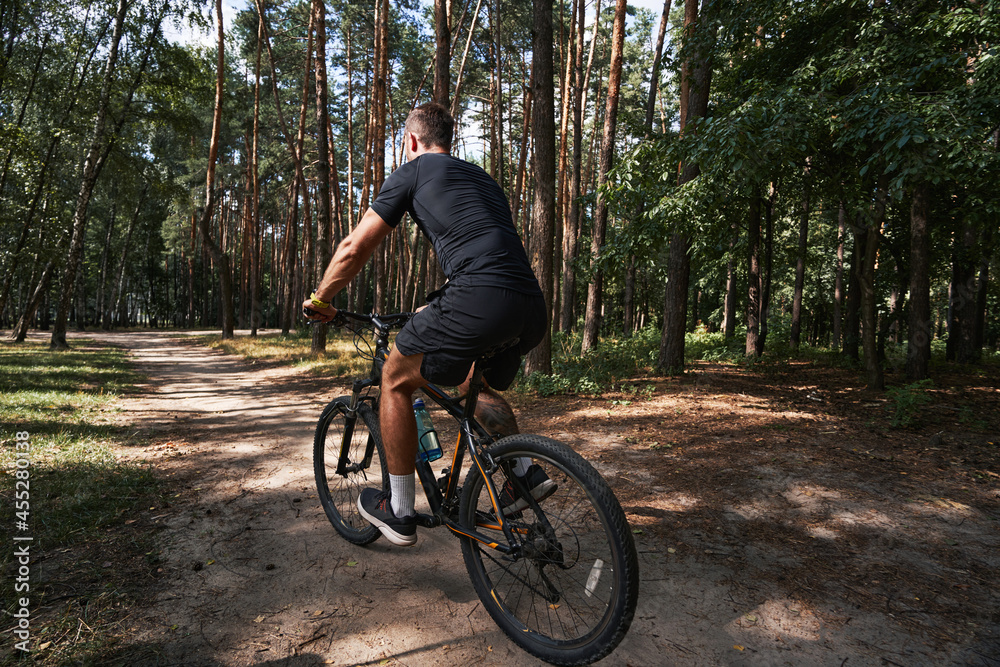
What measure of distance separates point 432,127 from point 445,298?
3.15 ft

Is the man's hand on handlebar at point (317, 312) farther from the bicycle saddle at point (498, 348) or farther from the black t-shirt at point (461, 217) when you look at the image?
the bicycle saddle at point (498, 348)

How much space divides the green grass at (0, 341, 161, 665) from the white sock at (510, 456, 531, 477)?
5.76ft

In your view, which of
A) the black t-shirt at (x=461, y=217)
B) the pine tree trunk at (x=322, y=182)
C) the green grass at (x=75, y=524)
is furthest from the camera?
the pine tree trunk at (x=322, y=182)

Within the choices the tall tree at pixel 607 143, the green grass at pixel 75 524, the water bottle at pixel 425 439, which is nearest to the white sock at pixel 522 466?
the water bottle at pixel 425 439

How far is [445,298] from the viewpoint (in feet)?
7.14

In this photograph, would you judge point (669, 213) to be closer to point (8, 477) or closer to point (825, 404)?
point (825, 404)

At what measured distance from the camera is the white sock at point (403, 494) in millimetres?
2443

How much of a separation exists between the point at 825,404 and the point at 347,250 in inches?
289

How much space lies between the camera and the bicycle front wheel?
71.5 inches

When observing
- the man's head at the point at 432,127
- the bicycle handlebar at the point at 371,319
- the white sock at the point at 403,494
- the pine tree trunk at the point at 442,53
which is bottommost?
the white sock at the point at 403,494

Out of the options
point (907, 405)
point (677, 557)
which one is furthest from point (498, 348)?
point (907, 405)

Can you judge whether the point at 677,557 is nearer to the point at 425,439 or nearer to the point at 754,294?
the point at 425,439

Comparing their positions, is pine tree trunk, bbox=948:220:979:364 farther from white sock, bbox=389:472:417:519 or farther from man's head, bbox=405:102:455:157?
white sock, bbox=389:472:417:519

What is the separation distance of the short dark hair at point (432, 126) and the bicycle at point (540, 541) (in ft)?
2.99
